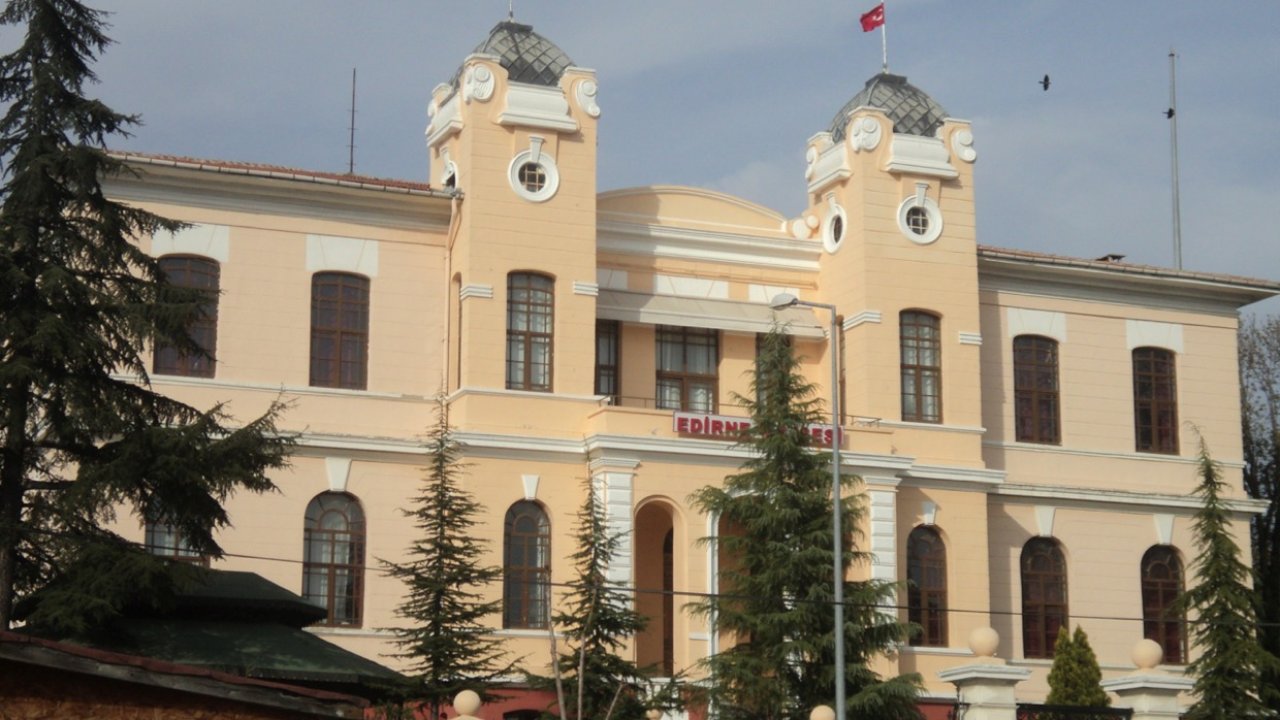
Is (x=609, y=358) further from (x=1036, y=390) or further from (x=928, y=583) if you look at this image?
(x=1036, y=390)

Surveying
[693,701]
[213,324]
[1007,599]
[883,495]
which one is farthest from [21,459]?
[1007,599]

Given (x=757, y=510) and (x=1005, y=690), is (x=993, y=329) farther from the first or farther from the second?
(x=1005, y=690)

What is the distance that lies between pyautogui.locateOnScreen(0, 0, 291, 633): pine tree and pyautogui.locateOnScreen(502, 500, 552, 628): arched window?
13502 mm

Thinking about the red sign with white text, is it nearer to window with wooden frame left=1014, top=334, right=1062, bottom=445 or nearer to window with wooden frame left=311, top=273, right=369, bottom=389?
window with wooden frame left=311, top=273, right=369, bottom=389

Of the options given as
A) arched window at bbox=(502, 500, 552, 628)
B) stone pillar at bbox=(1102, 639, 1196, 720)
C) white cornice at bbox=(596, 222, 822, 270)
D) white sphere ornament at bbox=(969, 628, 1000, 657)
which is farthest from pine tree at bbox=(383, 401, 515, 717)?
white cornice at bbox=(596, 222, 822, 270)

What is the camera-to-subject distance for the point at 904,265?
4088 centimetres

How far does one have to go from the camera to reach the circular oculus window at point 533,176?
3828 cm

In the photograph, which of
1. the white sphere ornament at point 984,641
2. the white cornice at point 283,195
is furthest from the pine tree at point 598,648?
the white cornice at point 283,195

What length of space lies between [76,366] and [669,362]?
19121 millimetres

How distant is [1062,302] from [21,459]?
86.1ft

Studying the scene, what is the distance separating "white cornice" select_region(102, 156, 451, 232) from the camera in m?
37.1

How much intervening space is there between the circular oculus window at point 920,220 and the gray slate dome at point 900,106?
1545 mm

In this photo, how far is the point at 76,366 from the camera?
22797mm

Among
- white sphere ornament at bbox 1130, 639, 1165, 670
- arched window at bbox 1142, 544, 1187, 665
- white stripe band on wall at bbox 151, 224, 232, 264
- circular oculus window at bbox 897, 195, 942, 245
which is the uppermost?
circular oculus window at bbox 897, 195, 942, 245
